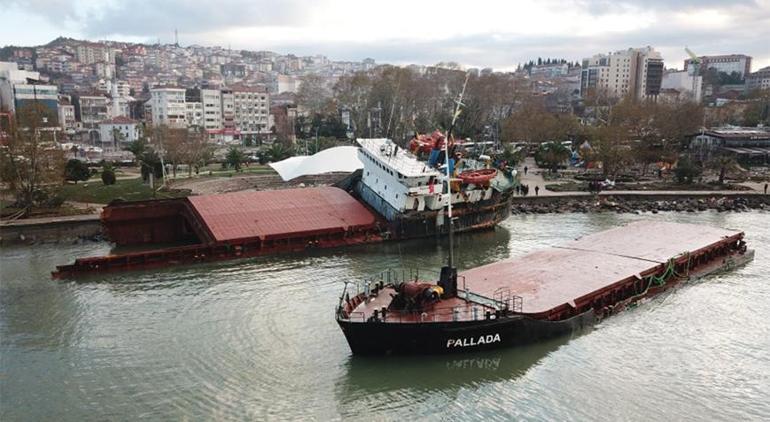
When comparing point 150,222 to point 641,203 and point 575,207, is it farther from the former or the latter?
point 641,203

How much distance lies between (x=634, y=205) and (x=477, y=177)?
48.1 ft

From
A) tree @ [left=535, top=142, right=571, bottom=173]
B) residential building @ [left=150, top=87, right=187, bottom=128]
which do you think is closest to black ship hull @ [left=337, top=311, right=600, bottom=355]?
tree @ [left=535, top=142, right=571, bottom=173]

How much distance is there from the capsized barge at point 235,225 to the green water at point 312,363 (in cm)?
346

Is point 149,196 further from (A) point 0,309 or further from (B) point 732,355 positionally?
(B) point 732,355

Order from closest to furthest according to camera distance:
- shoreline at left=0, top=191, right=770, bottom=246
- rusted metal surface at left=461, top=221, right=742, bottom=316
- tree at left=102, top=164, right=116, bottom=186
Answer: rusted metal surface at left=461, top=221, right=742, bottom=316
shoreline at left=0, top=191, right=770, bottom=246
tree at left=102, top=164, right=116, bottom=186

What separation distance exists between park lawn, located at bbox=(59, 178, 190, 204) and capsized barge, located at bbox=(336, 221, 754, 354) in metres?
22.5

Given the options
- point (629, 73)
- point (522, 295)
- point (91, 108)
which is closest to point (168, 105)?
point (91, 108)

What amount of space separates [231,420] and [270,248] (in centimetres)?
1458

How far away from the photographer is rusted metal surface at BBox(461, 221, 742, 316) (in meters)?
17.4

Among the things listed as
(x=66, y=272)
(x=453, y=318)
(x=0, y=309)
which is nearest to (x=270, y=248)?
(x=66, y=272)

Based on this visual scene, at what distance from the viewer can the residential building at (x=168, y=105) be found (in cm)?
9775

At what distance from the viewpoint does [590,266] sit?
2058cm

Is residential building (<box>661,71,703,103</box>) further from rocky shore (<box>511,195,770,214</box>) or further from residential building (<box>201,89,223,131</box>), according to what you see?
rocky shore (<box>511,195,770,214</box>)

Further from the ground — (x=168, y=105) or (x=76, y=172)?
(x=168, y=105)
